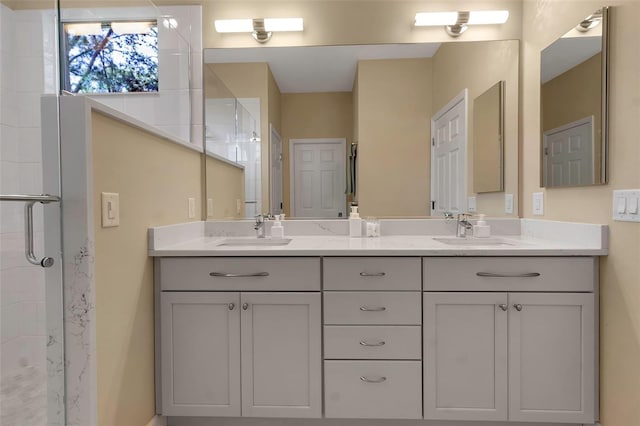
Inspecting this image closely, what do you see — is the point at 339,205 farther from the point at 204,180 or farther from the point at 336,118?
the point at 204,180

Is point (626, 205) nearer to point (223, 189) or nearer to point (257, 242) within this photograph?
point (257, 242)

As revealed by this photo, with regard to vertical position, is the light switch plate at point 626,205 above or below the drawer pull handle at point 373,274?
above

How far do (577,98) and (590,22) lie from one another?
0.30 metres

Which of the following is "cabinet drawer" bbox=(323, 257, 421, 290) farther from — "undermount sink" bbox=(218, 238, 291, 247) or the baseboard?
the baseboard

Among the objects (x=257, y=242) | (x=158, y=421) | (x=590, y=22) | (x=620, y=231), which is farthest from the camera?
(x=257, y=242)

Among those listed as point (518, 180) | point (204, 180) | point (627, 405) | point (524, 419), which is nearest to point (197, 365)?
point (204, 180)

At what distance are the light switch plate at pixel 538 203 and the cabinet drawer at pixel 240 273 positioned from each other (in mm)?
1211

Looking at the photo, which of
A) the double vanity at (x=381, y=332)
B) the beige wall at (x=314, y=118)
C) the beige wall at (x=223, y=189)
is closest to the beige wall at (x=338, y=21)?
the beige wall at (x=314, y=118)

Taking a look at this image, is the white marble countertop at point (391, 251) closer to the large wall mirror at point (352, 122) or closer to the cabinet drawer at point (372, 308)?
the cabinet drawer at point (372, 308)

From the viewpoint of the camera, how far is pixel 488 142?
2238 mm

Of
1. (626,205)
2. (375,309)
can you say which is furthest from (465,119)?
(375,309)

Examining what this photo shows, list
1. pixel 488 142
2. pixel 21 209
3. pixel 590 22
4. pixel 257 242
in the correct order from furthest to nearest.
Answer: pixel 488 142 → pixel 257 242 → pixel 590 22 → pixel 21 209

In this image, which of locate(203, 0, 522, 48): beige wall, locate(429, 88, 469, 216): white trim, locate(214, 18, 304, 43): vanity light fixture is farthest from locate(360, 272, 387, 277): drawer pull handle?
locate(214, 18, 304, 43): vanity light fixture

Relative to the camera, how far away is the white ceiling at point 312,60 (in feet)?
7.40
